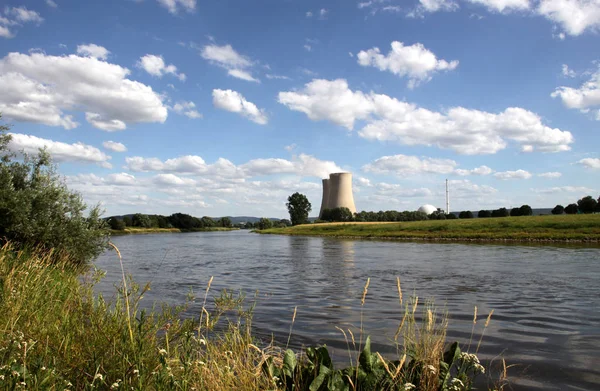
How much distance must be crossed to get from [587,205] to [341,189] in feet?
145

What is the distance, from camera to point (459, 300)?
38.9 ft

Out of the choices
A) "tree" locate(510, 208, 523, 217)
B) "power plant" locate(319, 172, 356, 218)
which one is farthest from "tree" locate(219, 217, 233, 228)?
"tree" locate(510, 208, 523, 217)

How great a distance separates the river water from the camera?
6699mm

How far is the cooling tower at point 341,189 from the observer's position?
92.0m

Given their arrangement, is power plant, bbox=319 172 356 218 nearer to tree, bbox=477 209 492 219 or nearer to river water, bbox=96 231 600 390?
tree, bbox=477 209 492 219

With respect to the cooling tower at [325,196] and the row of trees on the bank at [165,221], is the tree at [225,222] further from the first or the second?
the cooling tower at [325,196]

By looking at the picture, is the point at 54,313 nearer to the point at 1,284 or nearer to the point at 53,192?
the point at 1,284

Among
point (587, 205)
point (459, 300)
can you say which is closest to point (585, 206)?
point (587, 205)

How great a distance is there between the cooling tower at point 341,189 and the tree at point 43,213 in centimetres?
7793

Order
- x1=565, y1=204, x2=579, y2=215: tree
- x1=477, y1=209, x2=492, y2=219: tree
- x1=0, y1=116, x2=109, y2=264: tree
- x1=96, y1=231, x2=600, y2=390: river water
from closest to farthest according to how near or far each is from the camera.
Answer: x1=96, y1=231, x2=600, y2=390: river water, x1=0, y1=116, x2=109, y2=264: tree, x1=565, y1=204, x2=579, y2=215: tree, x1=477, y1=209, x2=492, y2=219: tree

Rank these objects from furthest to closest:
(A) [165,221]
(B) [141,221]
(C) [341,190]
Answer: 1. (A) [165,221]
2. (B) [141,221]
3. (C) [341,190]

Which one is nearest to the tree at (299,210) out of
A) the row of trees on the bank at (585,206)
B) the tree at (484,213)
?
the tree at (484,213)

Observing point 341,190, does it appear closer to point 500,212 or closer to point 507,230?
point 500,212

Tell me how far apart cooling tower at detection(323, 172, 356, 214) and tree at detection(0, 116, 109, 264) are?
77.9 meters
